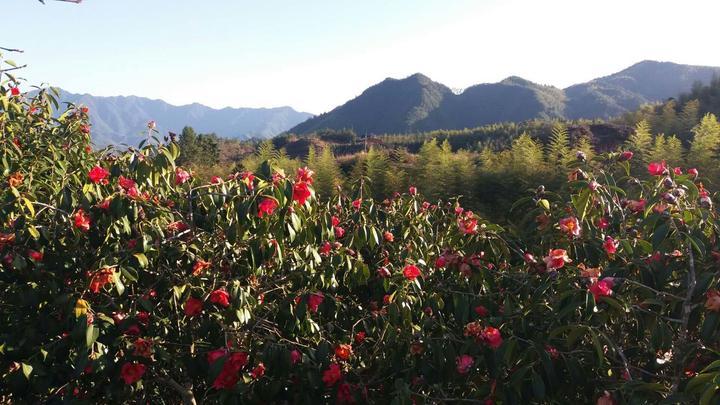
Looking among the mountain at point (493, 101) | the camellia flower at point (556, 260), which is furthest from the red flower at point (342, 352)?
the mountain at point (493, 101)

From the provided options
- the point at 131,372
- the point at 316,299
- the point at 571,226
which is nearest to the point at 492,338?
the point at 571,226

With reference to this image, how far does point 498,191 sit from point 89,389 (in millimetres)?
6488

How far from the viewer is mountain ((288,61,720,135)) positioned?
65250 mm

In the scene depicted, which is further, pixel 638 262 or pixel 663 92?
→ pixel 663 92

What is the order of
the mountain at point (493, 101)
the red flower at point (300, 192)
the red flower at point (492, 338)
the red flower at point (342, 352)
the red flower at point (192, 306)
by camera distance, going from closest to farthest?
the red flower at point (492, 338) < the red flower at point (300, 192) < the red flower at point (192, 306) < the red flower at point (342, 352) < the mountain at point (493, 101)

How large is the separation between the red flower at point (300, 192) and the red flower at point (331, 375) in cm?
61

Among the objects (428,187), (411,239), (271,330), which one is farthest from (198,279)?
(428,187)

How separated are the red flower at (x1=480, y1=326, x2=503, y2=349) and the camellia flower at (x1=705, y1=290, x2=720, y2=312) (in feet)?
1.82

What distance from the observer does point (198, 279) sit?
187cm

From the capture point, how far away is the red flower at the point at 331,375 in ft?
5.45

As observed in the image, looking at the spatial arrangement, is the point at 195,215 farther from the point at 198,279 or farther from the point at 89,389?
the point at 89,389

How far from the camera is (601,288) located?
1.33 metres

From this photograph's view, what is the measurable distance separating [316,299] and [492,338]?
2.08ft

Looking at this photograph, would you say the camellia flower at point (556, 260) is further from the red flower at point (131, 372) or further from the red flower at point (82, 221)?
the red flower at point (82, 221)
